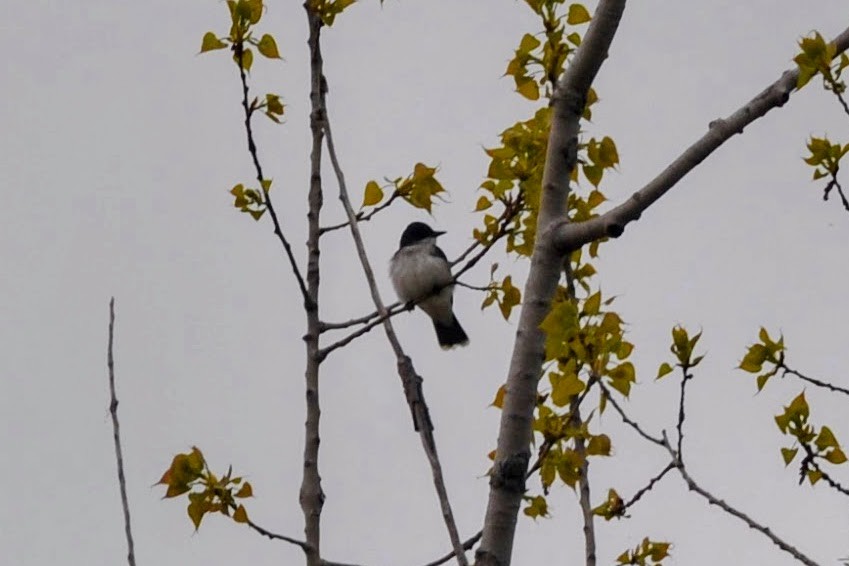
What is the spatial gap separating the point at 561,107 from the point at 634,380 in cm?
93

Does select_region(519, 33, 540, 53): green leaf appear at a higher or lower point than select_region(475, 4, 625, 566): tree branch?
higher

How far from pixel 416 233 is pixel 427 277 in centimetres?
98

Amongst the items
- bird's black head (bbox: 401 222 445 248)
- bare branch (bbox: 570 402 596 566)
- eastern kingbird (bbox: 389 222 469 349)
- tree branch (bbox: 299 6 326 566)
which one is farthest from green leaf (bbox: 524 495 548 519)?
bird's black head (bbox: 401 222 445 248)

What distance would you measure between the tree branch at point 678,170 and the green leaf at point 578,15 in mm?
1150

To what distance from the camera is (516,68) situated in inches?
154

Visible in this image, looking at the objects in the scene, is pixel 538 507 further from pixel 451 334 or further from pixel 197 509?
pixel 451 334

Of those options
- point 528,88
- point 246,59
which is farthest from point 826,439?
point 246,59

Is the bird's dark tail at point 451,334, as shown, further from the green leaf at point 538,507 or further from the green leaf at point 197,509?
the green leaf at point 197,509

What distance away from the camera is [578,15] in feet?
13.0

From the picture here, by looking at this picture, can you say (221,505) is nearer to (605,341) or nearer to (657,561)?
(605,341)

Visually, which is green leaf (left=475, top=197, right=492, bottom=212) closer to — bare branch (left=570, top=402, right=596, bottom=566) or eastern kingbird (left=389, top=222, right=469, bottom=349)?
bare branch (left=570, top=402, right=596, bottom=566)

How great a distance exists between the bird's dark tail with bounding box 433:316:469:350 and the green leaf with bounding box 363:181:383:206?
535 centimetres

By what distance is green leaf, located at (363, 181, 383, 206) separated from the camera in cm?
439

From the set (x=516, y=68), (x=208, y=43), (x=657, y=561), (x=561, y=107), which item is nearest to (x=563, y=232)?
(x=561, y=107)
